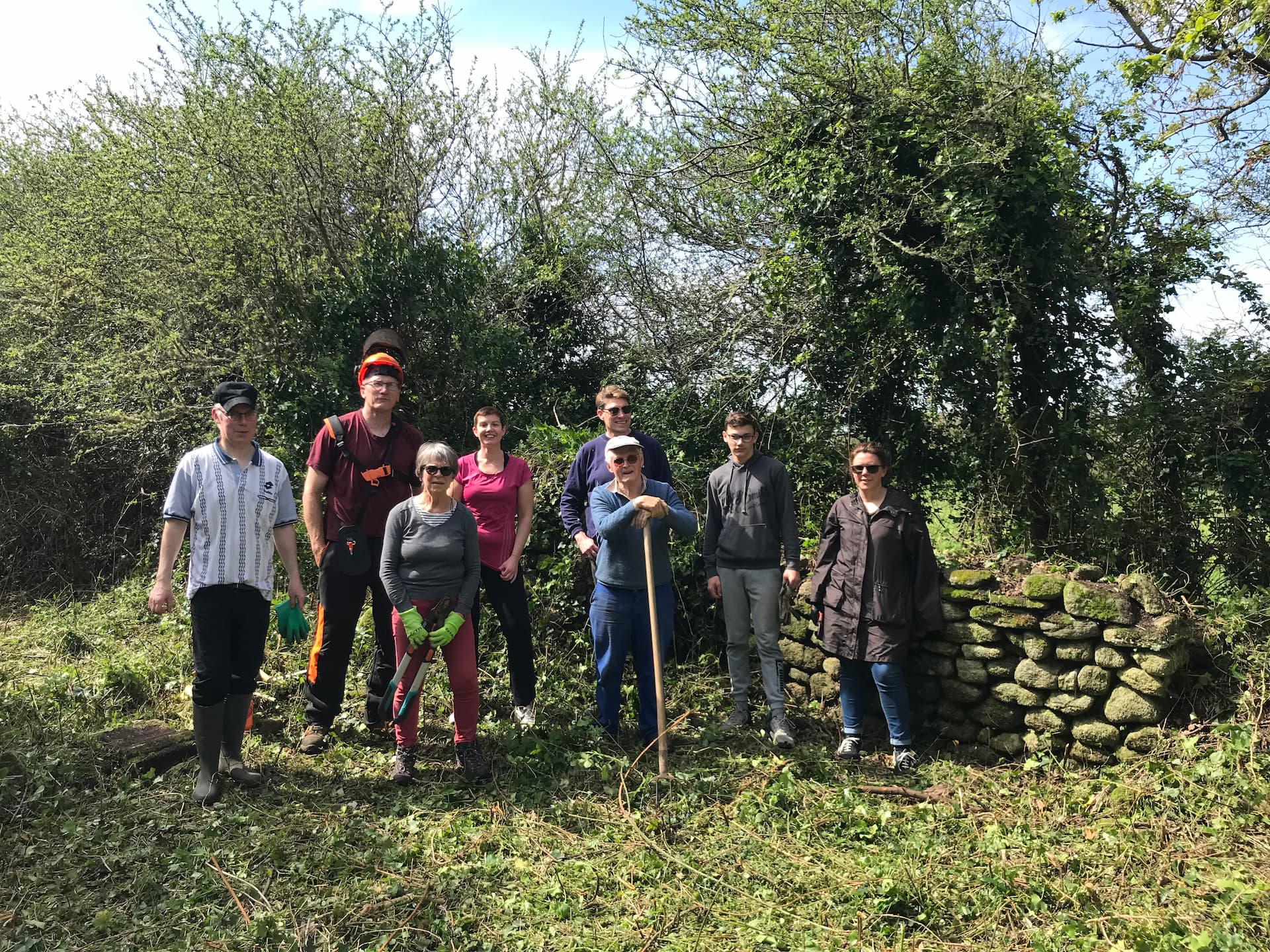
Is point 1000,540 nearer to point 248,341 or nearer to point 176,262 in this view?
point 248,341

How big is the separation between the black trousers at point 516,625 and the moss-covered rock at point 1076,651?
3.02 metres

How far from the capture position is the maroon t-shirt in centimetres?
460

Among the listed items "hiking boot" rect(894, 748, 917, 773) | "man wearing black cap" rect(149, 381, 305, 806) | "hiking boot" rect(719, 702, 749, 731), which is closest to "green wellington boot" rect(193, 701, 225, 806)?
"man wearing black cap" rect(149, 381, 305, 806)

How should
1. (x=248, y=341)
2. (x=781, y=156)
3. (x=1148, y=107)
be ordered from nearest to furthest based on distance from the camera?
(x=1148, y=107), (x=781, y=156), (x=248, y=341)

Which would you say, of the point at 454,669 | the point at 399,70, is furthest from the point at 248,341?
the point at 454,669

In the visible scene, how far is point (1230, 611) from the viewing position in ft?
14.4

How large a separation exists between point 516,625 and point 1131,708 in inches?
134

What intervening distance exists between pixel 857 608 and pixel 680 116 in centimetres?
505

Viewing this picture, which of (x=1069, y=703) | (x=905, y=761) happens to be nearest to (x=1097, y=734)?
(x=1069, y=703)

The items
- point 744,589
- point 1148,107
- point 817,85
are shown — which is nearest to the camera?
point 744,589

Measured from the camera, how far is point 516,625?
4926mm

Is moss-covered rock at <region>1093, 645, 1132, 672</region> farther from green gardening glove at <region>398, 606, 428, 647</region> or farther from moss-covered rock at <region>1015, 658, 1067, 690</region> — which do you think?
green gardening glove at <region>398, 606, 428, 647</region>

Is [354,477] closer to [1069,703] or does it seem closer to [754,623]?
[754,623]

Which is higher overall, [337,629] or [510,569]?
[510,569]
